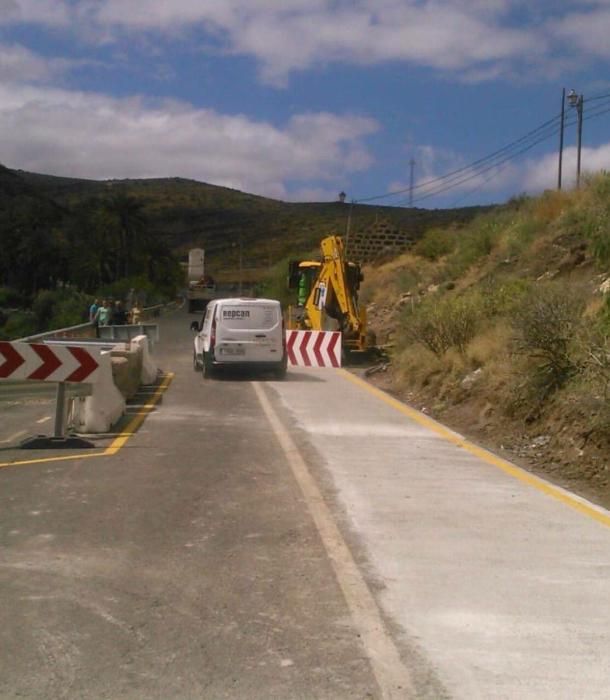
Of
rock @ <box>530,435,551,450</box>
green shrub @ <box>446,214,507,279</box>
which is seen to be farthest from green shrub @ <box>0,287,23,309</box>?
rock @ <box>530,435,551,450</box>

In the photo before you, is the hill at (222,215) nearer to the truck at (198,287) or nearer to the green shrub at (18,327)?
the truck at (198,287)

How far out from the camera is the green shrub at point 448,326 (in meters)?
21.0

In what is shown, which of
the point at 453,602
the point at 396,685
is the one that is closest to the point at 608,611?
the point at 453,602

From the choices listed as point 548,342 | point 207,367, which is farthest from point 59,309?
point 548,342

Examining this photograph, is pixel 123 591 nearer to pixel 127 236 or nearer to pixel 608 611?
pixel 608 611

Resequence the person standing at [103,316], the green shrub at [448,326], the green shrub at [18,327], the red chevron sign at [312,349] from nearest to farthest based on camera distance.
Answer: the green shrub at [448,326]
the red chevron sign at [312,349]
the person standing at [103,316]
the green shrub at [18,327]

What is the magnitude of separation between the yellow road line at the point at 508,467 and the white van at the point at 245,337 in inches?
159

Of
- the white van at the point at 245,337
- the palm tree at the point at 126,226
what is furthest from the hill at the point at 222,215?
the white van at the point at 245,337

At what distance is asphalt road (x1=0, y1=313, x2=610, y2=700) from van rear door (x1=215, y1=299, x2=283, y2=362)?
10.8 metres

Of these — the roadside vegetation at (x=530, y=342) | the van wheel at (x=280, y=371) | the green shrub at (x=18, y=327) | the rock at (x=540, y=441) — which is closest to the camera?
the roadside vegetation at (x=530, y=342)

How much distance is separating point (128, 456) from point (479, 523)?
4.80 meters

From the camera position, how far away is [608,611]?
6.19 metres

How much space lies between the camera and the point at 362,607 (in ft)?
20.4

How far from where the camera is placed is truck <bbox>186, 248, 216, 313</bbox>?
2805 inches
